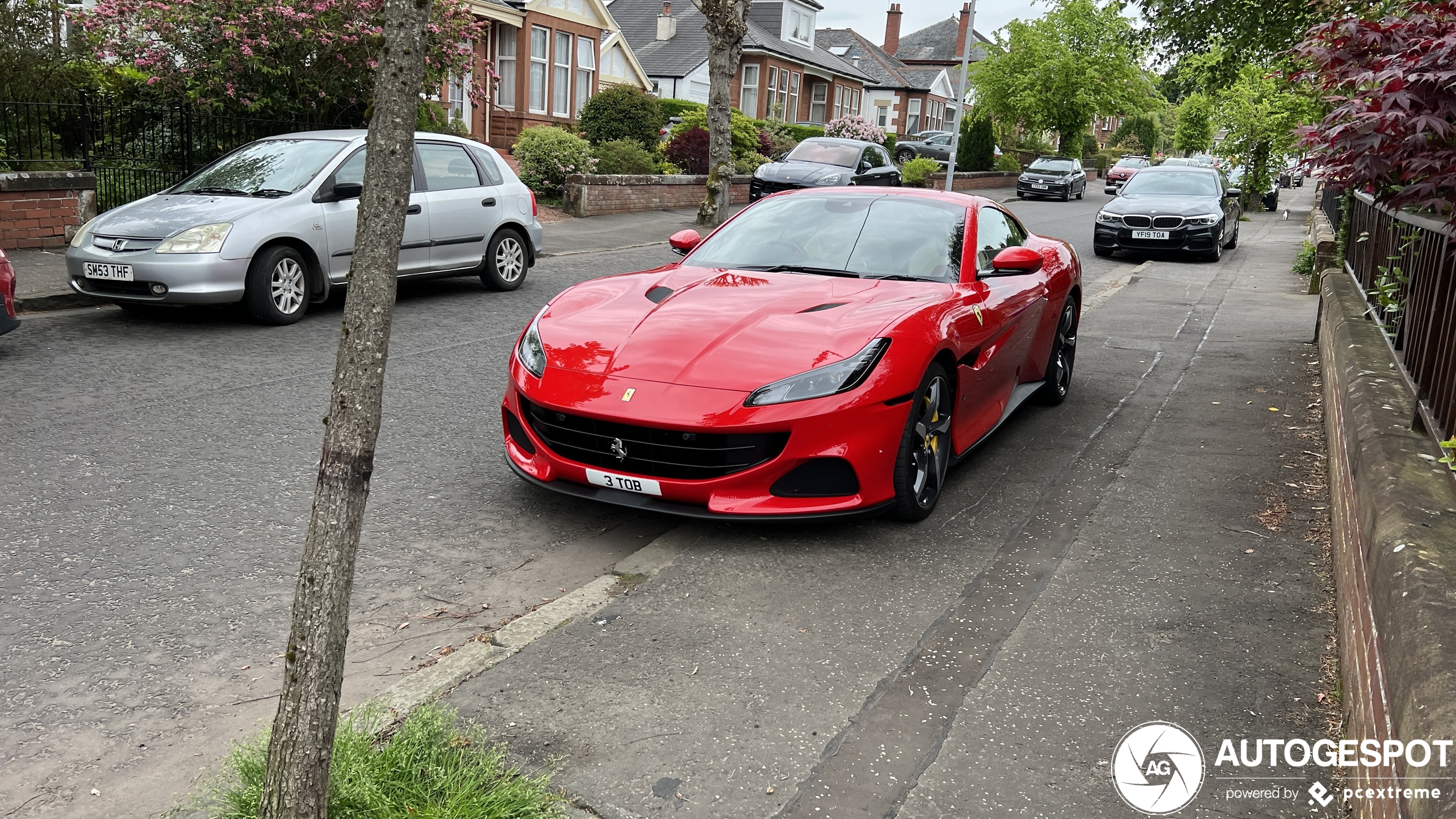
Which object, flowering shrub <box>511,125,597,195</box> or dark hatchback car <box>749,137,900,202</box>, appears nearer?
flowering shrub <box>511,125,597,195</box>

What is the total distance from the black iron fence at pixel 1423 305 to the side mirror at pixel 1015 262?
1.65 meters

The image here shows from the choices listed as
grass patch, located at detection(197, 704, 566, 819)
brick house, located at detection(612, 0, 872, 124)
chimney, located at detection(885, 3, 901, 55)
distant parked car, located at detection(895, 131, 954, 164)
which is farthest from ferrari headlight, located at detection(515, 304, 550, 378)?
chimney, located at detection(885, 3, 901, 55)

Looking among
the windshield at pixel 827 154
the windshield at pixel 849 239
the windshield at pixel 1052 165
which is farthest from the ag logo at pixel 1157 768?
the windshield at pixel 1052 165

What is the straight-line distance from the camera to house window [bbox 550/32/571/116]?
116 feet

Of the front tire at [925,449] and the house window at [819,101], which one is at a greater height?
the house window at [819,101]

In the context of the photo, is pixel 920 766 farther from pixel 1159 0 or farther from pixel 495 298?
pixel 1159 0

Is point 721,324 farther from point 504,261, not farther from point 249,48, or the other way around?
point 249,48

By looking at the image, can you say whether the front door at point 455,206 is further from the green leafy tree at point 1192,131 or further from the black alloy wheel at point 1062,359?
the green leafy tree at point 1192,131

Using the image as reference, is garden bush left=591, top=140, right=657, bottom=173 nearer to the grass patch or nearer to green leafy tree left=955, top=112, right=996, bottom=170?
the grass patch

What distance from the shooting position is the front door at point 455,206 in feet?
35.6

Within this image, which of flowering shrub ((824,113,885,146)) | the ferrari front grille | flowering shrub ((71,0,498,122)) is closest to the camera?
the ferrari front grille

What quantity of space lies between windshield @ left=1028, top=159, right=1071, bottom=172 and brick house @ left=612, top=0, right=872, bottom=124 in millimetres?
13207

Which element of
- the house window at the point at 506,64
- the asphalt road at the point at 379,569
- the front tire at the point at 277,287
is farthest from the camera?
the house window at the point at 506,64

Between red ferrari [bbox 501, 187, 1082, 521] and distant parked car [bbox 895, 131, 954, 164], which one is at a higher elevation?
distant parked car [bbox 895, 131, 954, 164]
